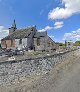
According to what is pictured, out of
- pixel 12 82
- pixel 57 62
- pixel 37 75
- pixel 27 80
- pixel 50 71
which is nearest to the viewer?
pixel 12 82

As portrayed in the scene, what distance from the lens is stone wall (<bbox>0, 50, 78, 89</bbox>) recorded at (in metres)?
23.6

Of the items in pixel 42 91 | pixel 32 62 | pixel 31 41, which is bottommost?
pixel 42 91

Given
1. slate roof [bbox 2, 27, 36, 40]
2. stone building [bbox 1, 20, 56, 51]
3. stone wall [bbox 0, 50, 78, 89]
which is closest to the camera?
stone wall [bbox 0, 50, 78, 89]

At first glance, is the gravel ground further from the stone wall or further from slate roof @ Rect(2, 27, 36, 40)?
slate roof @ Rect(2, 27, 36, 40)

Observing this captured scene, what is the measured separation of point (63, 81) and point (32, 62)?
601 centimetres

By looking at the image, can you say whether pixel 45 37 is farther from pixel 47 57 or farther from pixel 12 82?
pixel 12 82

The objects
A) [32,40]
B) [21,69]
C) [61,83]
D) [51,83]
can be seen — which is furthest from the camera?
[32,40]

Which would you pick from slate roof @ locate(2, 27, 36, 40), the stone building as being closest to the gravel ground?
the stone building

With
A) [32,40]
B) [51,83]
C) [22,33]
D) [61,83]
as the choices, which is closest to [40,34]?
[32,40]

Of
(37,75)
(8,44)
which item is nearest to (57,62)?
(37,75)

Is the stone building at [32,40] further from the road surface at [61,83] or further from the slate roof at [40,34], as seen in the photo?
the road surface at [61,83]

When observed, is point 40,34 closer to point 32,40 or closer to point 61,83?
point 32,40

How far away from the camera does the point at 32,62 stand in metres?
29.1

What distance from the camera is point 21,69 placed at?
1042 inches
